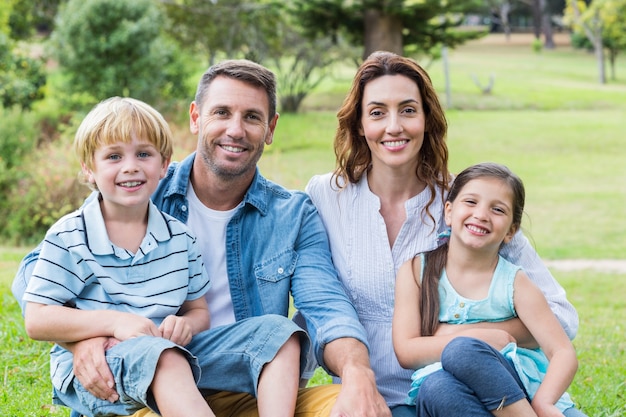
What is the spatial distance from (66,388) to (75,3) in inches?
609

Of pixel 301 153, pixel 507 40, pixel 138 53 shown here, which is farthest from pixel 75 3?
pixel 507 40

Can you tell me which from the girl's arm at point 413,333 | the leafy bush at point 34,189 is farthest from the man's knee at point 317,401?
the leafy bush at point 34,189

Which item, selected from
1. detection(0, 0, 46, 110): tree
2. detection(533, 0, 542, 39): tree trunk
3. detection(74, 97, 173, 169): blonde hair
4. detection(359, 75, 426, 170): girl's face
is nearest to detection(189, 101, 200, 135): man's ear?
detection(74, 97, 173, 169): blonde hair

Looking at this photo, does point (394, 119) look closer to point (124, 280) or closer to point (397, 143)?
point (397, 143)

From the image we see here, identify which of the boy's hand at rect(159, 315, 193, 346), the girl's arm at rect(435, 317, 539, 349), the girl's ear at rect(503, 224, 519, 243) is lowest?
the girl's arm at rect(435, 317, 539, 349)

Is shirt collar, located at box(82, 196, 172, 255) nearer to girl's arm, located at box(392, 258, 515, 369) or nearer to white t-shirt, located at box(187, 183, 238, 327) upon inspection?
white t-shirt, located at box(187, 183, 238, 327)

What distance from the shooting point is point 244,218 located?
3398 millimetres

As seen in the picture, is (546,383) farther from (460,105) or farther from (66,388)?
(460,105)

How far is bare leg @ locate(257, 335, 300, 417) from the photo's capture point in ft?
9.12

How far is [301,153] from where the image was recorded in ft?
58.5

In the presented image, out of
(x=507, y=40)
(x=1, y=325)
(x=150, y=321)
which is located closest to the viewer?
(x=150, y=321)

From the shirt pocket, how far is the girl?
0.43 meters

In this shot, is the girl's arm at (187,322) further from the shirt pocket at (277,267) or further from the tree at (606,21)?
the tree at (606,21)

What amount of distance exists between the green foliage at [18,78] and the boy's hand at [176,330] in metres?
13.9
